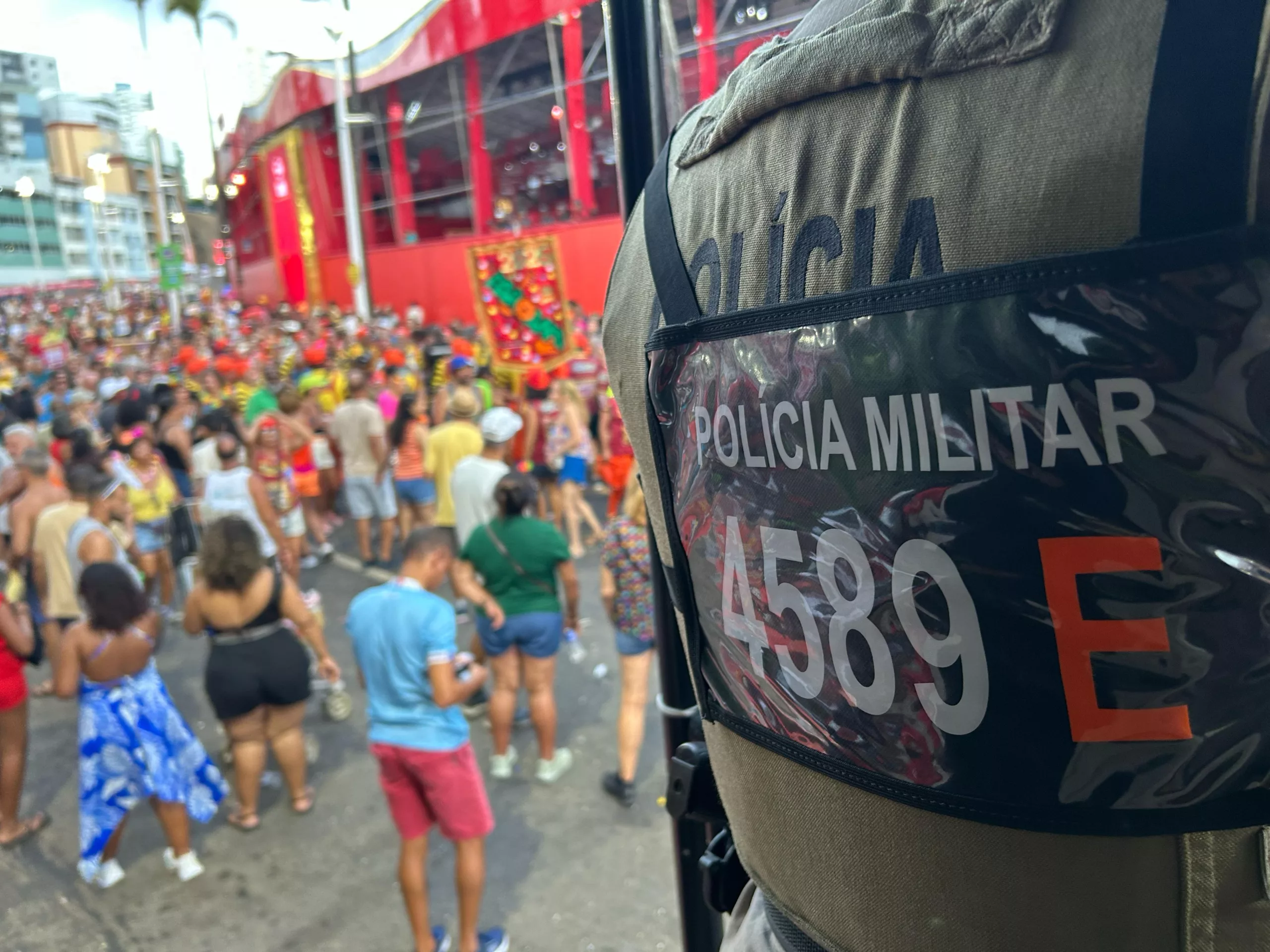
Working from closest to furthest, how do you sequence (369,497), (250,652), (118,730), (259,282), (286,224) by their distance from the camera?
(118,730) → (250,652) → (369,497) → (286,224) → (259,282)

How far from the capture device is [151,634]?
3807mm

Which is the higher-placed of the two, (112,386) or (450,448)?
(112,386)

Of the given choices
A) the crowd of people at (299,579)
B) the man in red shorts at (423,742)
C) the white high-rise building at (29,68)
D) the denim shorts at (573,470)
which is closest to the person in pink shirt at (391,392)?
the crowd of people at (299,579)

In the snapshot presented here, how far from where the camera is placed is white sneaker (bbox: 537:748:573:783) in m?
4.22

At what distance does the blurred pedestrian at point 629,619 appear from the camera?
396 cm

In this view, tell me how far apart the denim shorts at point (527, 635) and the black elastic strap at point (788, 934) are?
3200mm

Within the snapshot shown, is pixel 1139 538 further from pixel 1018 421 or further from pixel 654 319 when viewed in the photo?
pixel 654 319

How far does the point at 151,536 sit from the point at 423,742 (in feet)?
12.8

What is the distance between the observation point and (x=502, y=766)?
167 inches

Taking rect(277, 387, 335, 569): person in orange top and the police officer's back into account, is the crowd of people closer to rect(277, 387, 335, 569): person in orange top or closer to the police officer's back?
rect(277, 387, 335, 569): person in orange top

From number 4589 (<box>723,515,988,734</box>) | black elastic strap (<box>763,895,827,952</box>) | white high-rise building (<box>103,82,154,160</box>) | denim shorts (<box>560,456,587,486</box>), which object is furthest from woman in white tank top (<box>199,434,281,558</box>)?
white high-rise building (<box>103,82,154,160</box>)

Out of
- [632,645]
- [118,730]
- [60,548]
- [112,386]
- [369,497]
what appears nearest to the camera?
[118,730]

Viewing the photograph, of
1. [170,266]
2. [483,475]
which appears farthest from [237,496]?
[170,266]

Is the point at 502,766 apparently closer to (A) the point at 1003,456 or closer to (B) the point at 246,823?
(B) the point at 246,823
